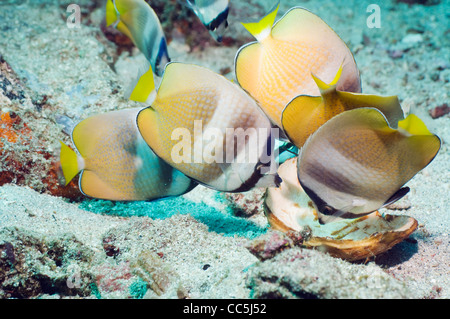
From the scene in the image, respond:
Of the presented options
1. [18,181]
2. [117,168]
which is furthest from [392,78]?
[18,181]

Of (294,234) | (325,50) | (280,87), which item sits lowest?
(294,234)

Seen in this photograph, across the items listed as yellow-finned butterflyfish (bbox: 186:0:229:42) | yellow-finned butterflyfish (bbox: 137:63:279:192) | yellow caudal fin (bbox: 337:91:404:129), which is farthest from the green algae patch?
yellow-finned butterflyfish (bbox: 186:0:229:42)

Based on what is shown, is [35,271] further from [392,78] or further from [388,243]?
[392,78]

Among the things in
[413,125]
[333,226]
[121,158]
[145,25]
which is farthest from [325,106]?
[145,25]

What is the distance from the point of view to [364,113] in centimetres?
134

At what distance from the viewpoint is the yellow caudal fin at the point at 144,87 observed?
1.50 meters

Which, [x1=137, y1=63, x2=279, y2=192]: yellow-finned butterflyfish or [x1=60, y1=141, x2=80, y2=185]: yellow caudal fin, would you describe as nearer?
[x1=137, y1=63, x2=279, y2=192]: yellow-finned butterflyfish

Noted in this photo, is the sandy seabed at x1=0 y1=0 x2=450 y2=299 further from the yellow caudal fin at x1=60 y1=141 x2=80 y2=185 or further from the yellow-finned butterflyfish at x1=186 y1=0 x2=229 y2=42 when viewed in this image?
the yellow-finned butterflyfish at x1=186 y1=0 x2=229 y2=42

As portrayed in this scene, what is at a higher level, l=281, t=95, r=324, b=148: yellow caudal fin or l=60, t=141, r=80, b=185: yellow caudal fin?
l=281, t=95, r=324, b=148: yellow caudal fin

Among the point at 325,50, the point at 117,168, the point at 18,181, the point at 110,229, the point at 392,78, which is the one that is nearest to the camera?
the point at 325,50

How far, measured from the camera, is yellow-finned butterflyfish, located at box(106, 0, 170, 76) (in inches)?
113

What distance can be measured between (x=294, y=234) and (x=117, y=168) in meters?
1.05

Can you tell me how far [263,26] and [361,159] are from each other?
2.78ft

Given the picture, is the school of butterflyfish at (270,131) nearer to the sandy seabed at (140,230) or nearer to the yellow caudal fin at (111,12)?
the sandy seabed at (140,230)
